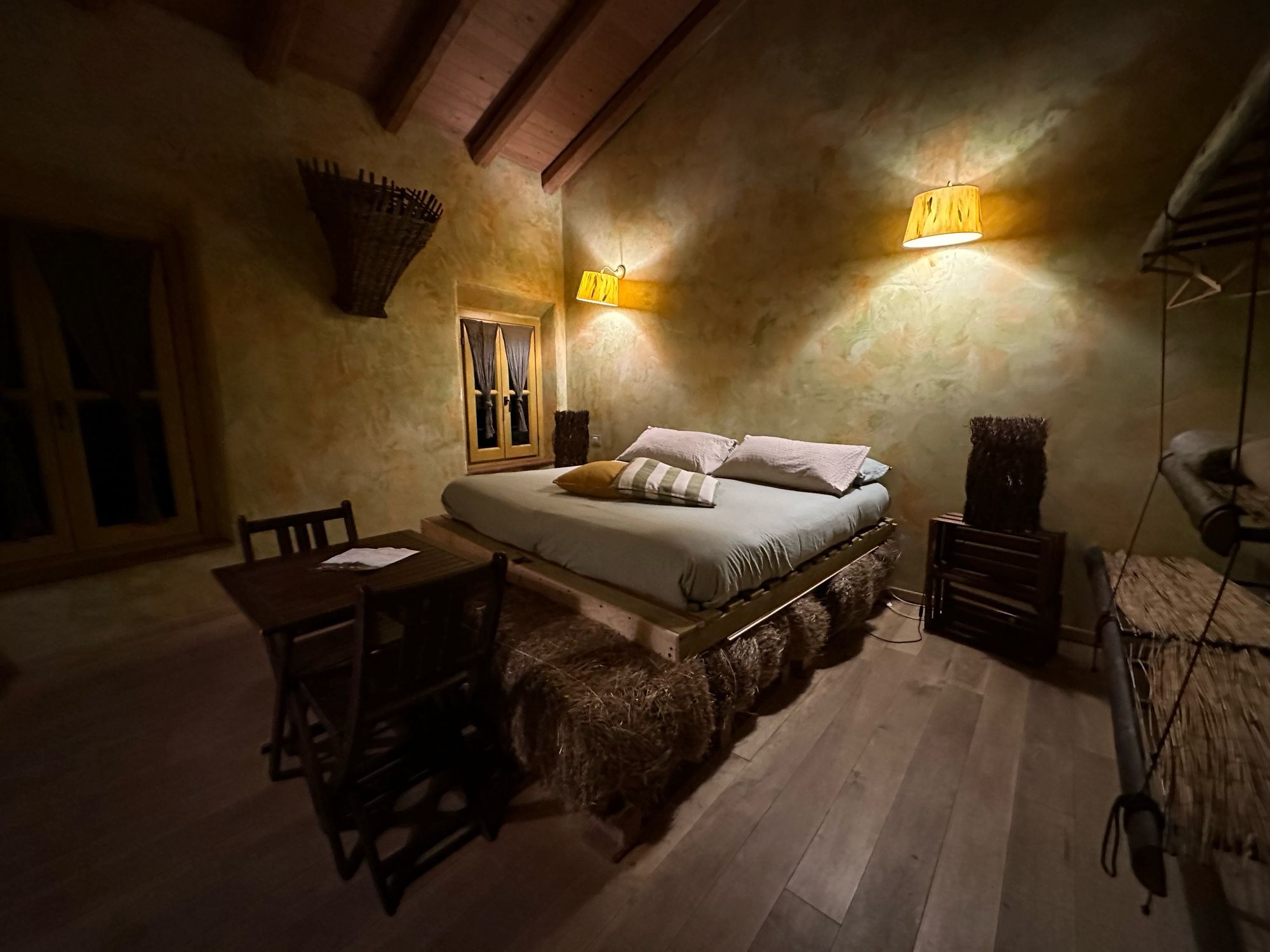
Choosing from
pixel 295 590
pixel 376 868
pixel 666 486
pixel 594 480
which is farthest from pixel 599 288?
pixel 376 868

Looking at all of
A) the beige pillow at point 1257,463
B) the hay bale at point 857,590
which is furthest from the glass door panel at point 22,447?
the beige pillow at point 1257,463

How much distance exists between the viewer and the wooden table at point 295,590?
139 cm

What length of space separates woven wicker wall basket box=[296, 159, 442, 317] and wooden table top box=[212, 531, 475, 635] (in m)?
1.81

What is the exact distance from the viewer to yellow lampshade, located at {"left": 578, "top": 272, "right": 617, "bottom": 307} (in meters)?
3.72

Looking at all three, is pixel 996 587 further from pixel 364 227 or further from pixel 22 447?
pixel 22 447

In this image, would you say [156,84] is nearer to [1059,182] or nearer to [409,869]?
[409,869]

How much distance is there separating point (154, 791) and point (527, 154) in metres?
4.25

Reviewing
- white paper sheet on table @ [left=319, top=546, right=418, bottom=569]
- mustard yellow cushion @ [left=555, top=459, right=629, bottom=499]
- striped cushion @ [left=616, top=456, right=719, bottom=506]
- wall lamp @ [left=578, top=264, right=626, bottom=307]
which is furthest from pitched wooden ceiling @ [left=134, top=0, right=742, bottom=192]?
white paper sheet on table @ [left=319, top=546, right=418, bottom=569]

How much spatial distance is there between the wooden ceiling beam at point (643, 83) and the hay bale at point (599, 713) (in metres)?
3.69

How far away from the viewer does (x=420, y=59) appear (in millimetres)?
2873

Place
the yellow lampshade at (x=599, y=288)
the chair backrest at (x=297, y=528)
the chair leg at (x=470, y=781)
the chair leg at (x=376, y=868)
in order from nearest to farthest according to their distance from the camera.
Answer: the chair leg at (x=376, y=868), the chair leg at (x=470, y=781), the chair backrest at (x=297, y=528), the yellow lampshade at (x=599, y=288)

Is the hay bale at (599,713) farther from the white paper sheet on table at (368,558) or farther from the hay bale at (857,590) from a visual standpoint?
the hay bale at (857,590)

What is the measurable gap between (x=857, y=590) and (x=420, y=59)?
3745 mm

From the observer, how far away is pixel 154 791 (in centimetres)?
163
